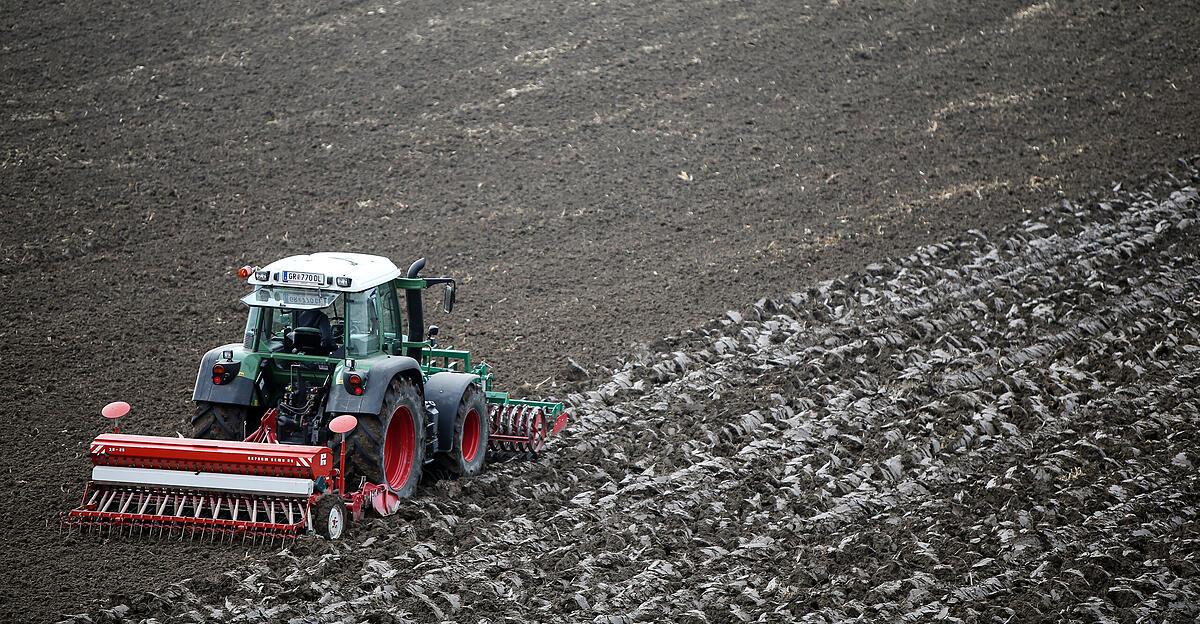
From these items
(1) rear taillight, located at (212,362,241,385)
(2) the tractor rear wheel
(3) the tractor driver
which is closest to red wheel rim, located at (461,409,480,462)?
(2) the tractor rear wheel

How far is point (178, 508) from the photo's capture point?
9.14m

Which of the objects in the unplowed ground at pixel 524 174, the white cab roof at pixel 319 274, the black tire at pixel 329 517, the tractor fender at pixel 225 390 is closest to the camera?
the black tire at pixel 329 517

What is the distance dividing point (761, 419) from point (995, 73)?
1512 cm

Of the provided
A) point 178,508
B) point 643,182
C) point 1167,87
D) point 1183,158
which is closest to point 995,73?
point 1167,87

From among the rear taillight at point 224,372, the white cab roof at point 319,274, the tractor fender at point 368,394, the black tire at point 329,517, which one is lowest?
the black tire at point 329,517

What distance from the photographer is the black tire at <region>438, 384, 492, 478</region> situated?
414 inches

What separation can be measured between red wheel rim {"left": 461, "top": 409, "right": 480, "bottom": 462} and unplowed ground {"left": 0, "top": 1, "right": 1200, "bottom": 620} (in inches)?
13.8

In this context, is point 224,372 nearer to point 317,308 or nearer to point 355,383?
point 317,308

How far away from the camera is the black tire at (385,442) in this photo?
9.34 m

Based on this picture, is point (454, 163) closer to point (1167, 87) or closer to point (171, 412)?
point (171, 412)

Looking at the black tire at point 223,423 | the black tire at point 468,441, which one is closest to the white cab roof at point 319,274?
the black tire at point 223,423

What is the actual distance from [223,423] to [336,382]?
118 cm

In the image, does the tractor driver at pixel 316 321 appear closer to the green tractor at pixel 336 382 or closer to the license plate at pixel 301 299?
the green tractor at pixel 336 382

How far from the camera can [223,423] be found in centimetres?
977
